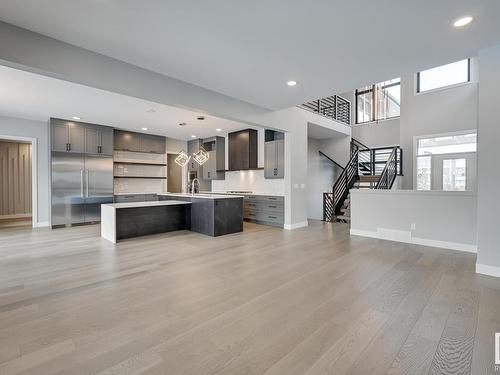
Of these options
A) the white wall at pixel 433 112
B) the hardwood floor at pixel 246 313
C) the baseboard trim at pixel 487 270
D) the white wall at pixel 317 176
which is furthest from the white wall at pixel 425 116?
the baseboard trim at pixel 487 270

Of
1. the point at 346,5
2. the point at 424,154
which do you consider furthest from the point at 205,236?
the point at 424,154

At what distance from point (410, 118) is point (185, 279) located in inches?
330

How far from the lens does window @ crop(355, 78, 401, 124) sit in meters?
9.60

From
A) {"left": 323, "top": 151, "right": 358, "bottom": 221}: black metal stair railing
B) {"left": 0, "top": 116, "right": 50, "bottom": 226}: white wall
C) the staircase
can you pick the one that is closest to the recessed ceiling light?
the staircase

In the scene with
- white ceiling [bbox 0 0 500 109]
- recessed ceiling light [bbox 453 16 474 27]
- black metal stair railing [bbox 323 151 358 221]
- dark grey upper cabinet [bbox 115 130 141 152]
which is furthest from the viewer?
dark grey upper cabinet [bbox 115 130 141 152]

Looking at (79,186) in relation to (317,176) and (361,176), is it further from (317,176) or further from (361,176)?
(361,176)

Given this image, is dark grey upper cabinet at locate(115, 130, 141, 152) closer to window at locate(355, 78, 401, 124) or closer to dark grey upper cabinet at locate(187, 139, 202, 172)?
dark grey upper cabinet at locate(187, 139, 202, 172)

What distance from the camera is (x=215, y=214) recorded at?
17.7ft

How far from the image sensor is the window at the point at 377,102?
960 cm

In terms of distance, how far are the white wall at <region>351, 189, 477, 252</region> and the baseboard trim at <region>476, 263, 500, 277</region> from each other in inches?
45.8

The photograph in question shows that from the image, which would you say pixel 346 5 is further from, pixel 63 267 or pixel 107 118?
pixel 107 118

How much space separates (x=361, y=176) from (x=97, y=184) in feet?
27.0

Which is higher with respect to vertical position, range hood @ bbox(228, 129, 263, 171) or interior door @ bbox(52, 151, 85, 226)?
range hood @ bbox(228, 129, 263, 171)

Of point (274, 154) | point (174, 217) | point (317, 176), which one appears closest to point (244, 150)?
point (274, 154)
